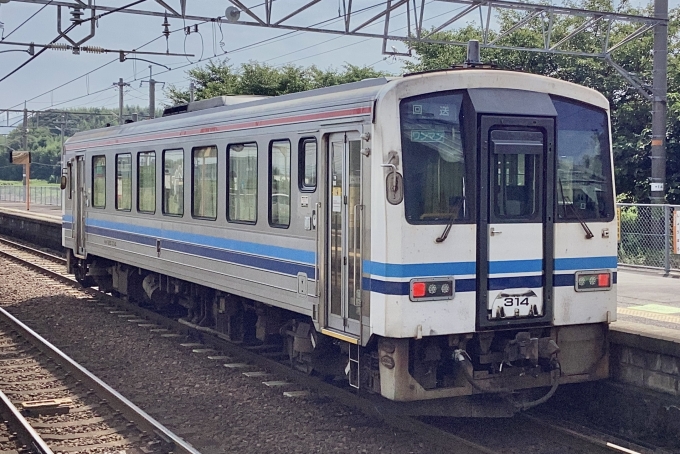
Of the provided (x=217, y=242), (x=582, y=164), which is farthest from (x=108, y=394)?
(x=582, y=164)

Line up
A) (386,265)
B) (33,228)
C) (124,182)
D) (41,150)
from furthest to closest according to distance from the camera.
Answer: (41,150)
(33,228)
(124,182)
(386,265)

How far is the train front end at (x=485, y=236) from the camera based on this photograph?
752 centimetres

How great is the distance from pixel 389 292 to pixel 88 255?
10632 mm

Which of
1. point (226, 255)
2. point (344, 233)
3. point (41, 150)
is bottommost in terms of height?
point (226, 255)

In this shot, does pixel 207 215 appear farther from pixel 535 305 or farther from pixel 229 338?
pixel 535 305

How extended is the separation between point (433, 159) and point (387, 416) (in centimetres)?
235

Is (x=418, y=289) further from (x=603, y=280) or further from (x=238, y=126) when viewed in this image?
(x=238, y=126)

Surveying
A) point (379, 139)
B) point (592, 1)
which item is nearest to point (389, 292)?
point (379, 139)

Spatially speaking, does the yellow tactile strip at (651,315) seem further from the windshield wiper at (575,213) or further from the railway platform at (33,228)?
the railway platform at (33,228)

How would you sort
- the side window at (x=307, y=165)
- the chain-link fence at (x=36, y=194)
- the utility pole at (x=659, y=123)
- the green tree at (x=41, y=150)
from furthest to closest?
the green tree at (x=41, y=150) < the chain-link fence at (x=36, y=194) < the utility pole at (x=659, y=123) < the side window at (x=307, y=165)

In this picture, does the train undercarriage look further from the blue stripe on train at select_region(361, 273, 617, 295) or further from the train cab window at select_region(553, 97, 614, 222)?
the train cab window at select_region(553, 97, 614, 222)

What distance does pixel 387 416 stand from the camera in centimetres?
826

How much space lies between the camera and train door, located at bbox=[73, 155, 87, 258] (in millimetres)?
16516

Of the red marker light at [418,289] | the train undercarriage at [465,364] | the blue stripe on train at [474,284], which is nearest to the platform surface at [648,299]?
the train undercarriage at [465,364]
